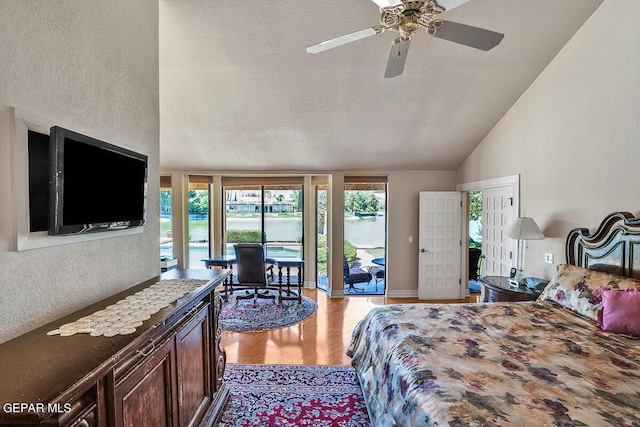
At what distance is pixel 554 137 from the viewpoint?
3.23m

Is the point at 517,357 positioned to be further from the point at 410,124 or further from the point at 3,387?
the point at 410,124

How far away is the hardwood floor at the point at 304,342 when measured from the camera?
3.31 metres

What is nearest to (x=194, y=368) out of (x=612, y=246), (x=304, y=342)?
(x=304, y=342)

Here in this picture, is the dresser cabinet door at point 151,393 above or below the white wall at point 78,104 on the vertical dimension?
below

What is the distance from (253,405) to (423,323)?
151 centimetres

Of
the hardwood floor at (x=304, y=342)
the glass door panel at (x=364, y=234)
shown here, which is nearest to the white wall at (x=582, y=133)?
the hardwood floor at (x=304, y=342)

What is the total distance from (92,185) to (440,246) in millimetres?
5060

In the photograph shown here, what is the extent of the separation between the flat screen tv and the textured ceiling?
1.57 metres

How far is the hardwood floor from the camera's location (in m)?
3.31

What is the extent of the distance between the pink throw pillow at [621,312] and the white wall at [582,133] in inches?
30.0

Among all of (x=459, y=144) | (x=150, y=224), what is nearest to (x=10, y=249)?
(x=150, y=224)

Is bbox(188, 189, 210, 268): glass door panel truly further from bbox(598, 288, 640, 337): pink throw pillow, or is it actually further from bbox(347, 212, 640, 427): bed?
bbox(598, 288, 640, 337): pink throw pillow

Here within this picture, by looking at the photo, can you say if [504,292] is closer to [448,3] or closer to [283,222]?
[448,3]

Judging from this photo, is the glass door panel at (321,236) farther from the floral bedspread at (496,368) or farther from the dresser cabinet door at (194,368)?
the dresser cabinet door at (194,368)
